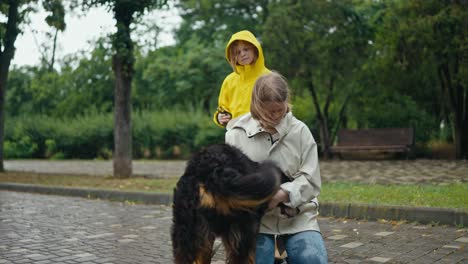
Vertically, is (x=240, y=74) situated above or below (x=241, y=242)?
above

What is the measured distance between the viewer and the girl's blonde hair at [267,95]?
10.3 ft

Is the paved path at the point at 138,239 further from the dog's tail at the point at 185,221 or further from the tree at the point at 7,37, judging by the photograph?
the tree at the point at 7,37

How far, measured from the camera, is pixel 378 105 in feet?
68.1

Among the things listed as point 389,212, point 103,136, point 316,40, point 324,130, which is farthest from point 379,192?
point 103,136

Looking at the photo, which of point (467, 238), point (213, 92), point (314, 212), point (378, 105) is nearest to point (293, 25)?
point (378, 105)

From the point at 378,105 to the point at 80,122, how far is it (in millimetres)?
15591

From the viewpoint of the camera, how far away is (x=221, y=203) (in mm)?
2721

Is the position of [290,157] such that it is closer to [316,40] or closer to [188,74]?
[316,40]

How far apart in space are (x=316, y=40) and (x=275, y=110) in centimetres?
1571

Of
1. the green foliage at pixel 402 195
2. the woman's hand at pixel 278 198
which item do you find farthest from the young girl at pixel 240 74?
the green foliage at pixel 402 195


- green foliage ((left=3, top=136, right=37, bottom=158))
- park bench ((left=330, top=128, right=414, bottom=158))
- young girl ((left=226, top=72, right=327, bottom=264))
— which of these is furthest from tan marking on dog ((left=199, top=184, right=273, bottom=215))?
green foliage ((left=3, top=136, right=37, bottom=158))

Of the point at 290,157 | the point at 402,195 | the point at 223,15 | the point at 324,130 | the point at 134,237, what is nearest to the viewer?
the point at 290,157

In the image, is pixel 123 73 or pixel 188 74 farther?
pixel 188 74

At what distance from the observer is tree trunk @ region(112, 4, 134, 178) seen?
12655mm
